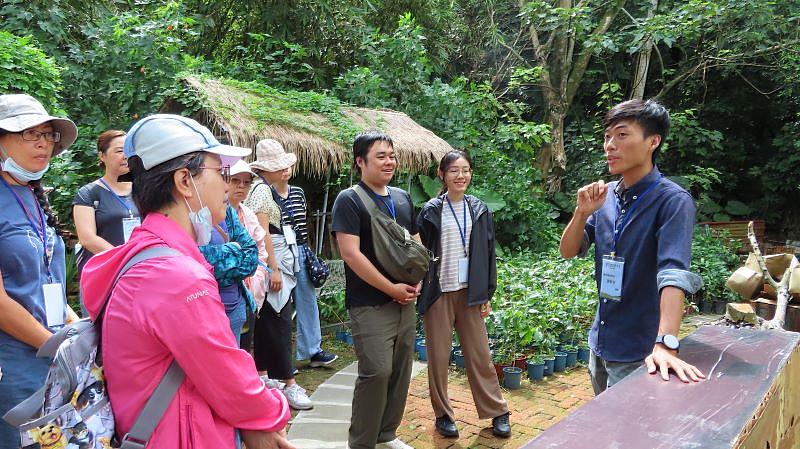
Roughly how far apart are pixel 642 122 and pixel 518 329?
3343 mm

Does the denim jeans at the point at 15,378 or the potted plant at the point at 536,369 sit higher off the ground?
the denim jeans at the point at 15,378

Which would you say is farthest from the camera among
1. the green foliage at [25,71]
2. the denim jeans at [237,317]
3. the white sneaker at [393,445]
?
the green foliage at [25,71]

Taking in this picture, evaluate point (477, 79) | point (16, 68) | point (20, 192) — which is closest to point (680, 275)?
point (20, 192)

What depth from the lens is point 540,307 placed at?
20.0ft

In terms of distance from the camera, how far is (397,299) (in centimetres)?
347

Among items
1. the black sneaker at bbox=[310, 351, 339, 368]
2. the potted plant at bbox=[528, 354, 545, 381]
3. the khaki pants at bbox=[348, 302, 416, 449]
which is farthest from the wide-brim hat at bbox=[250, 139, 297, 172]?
the potted plant at bbox=[528, 354, 545, 381]

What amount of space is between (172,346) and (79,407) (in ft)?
1.01

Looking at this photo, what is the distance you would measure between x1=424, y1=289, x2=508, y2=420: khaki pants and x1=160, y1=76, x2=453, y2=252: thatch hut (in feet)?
11.1

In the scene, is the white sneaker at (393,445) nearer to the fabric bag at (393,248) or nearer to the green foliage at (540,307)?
the fabric bag at (393,248)

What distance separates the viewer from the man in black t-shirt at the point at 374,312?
11.0ft

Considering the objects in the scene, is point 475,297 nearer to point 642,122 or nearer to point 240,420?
point 642,122

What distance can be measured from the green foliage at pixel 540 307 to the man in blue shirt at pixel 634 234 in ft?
9.24

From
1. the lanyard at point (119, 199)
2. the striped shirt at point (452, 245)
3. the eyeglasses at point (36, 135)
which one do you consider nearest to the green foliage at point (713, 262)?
the striped shirt at point (452, 245)

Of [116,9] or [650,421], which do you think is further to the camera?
[116,9]
